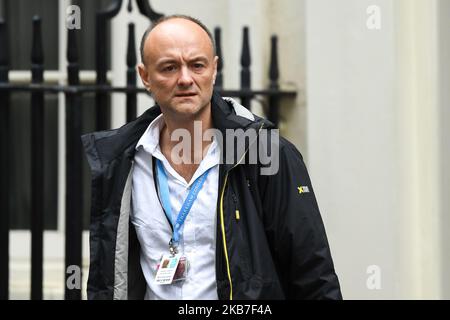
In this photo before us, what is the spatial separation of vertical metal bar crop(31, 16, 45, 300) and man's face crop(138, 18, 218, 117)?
2.50 metres

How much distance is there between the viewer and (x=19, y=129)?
699 centimetres

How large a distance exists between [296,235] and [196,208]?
35cm

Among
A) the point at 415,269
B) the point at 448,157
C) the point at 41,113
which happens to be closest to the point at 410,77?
the point at 448,157

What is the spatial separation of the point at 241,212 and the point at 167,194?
0.90 ft

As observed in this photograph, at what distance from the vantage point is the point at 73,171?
17.6ft

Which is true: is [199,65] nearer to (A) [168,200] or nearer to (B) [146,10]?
(A) [168,200]

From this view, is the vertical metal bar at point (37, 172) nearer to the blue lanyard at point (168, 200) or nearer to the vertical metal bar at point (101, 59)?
the vertical metal bar at point (101, 59)

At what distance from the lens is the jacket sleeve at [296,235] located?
114 inches

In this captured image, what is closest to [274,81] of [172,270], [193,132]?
[193,132]

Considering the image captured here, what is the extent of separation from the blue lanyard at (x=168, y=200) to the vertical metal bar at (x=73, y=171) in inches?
93.0

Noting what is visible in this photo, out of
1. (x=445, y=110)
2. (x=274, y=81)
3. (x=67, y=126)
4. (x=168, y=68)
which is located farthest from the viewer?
(x=274, y=81)

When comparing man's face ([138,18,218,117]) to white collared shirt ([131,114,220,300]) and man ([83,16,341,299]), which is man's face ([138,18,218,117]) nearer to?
man ([83,16,341,299])

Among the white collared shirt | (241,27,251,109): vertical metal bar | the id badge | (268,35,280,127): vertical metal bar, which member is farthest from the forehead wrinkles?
(268,35,280,127): vertical metal bar

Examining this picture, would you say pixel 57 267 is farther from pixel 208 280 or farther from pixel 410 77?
pixel 208 280
